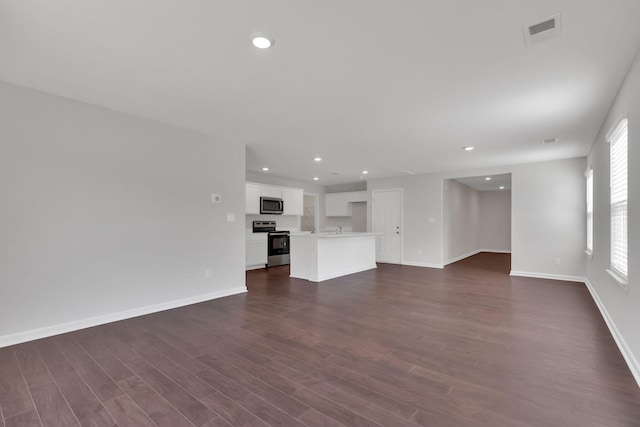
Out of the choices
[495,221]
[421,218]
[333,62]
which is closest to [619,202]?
[333,62]

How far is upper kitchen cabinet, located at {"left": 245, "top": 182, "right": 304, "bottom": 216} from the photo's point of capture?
723cm

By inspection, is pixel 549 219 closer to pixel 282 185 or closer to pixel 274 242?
pixel 274 242

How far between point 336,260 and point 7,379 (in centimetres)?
481

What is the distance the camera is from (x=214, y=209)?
4410 mm

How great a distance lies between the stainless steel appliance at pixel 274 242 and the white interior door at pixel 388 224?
2597 millimetres

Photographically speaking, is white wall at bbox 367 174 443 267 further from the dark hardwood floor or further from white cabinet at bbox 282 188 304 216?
the dark hardwood floor

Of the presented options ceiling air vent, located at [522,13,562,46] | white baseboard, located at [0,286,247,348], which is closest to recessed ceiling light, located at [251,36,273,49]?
ceiling air vent, located at [522,13,562,46]

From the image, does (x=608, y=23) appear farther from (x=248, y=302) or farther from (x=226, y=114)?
(x=248, y=302)

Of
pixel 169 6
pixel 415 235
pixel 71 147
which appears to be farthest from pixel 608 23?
pixel 415 235

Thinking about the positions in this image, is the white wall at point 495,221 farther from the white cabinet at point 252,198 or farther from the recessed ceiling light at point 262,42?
the recessed ceiling light at point 262,42

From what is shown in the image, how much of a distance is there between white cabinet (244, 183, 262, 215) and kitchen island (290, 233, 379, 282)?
Answer: 161 cm

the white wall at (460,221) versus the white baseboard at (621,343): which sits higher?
the white wall at (460,221)

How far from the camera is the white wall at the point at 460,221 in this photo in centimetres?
779

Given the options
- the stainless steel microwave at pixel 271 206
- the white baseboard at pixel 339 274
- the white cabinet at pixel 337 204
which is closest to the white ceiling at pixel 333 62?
the white baseboard at pixel 339 274
